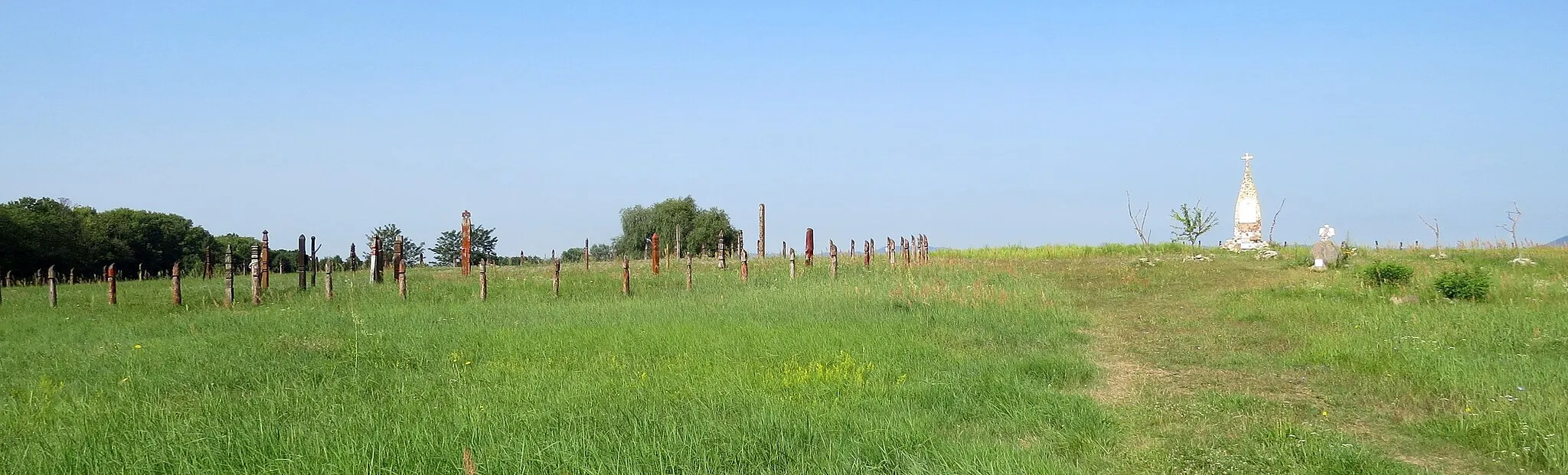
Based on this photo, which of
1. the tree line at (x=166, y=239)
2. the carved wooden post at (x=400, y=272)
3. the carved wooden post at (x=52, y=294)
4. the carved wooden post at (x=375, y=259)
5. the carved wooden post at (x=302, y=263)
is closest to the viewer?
the carved wooden post at (x=52, y=294)

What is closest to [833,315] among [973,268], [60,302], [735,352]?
[735,352]

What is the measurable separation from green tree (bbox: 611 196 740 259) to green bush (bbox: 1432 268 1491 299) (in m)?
49.1

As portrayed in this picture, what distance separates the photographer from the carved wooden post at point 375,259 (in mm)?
23562

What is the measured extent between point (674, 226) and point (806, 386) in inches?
2168

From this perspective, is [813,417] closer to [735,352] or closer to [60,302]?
[735,352]

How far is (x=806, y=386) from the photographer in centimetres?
861

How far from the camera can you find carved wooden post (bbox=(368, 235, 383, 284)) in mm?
23562

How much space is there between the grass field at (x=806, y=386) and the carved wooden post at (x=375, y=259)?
19.3ft

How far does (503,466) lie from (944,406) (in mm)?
3754

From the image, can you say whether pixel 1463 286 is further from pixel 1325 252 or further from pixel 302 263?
pixel 302 263

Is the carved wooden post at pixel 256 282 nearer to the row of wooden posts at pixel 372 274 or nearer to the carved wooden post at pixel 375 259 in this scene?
the row of wooden posts at pixel 372 274

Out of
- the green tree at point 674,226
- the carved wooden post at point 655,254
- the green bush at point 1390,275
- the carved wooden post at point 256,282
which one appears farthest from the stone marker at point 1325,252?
the green tree at point 674,226

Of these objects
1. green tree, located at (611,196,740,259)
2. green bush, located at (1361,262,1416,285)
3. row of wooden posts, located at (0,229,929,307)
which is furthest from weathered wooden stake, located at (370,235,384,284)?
green tree, located at (611,196,740,259)

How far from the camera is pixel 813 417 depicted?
7.17m
